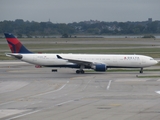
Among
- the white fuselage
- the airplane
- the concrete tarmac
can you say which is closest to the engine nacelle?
the airplane

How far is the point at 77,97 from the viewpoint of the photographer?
38.7 metres

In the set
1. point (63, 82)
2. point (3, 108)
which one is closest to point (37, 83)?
point (63, 82)

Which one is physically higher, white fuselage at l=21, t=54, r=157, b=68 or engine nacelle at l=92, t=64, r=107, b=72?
white fuselage at l=21, t=54, r=157, b=68

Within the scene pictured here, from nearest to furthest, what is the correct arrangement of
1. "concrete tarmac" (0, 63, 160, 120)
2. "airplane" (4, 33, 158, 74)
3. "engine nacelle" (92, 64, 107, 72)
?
"concrete tarmac" (0, 63, 160, 120) → "engine nacelle" (92, 64, 107, 72) → "airplane" (4, 33, 158, 74)

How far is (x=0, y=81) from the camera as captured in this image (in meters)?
51.5

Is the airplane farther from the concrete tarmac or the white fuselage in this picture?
the concrete tarmac

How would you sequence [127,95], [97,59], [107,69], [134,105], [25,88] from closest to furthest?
[134,105] → [127,95] → [25,88] → [97,59] → [107,69]

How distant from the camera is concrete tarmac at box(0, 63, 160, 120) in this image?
30150 millimetres

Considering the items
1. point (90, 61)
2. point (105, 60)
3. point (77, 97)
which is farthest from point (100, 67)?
point (77, 97)

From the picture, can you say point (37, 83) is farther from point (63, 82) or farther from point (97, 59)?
point (97, 59)

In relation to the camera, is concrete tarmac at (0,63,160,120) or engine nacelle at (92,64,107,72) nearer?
concrete tarmac at (0,63,160,120)

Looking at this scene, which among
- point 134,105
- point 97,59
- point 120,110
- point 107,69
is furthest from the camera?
point 107,69

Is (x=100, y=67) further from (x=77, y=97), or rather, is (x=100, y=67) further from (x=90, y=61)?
(x=77, y=97)

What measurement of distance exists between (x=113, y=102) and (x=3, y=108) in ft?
26.9
